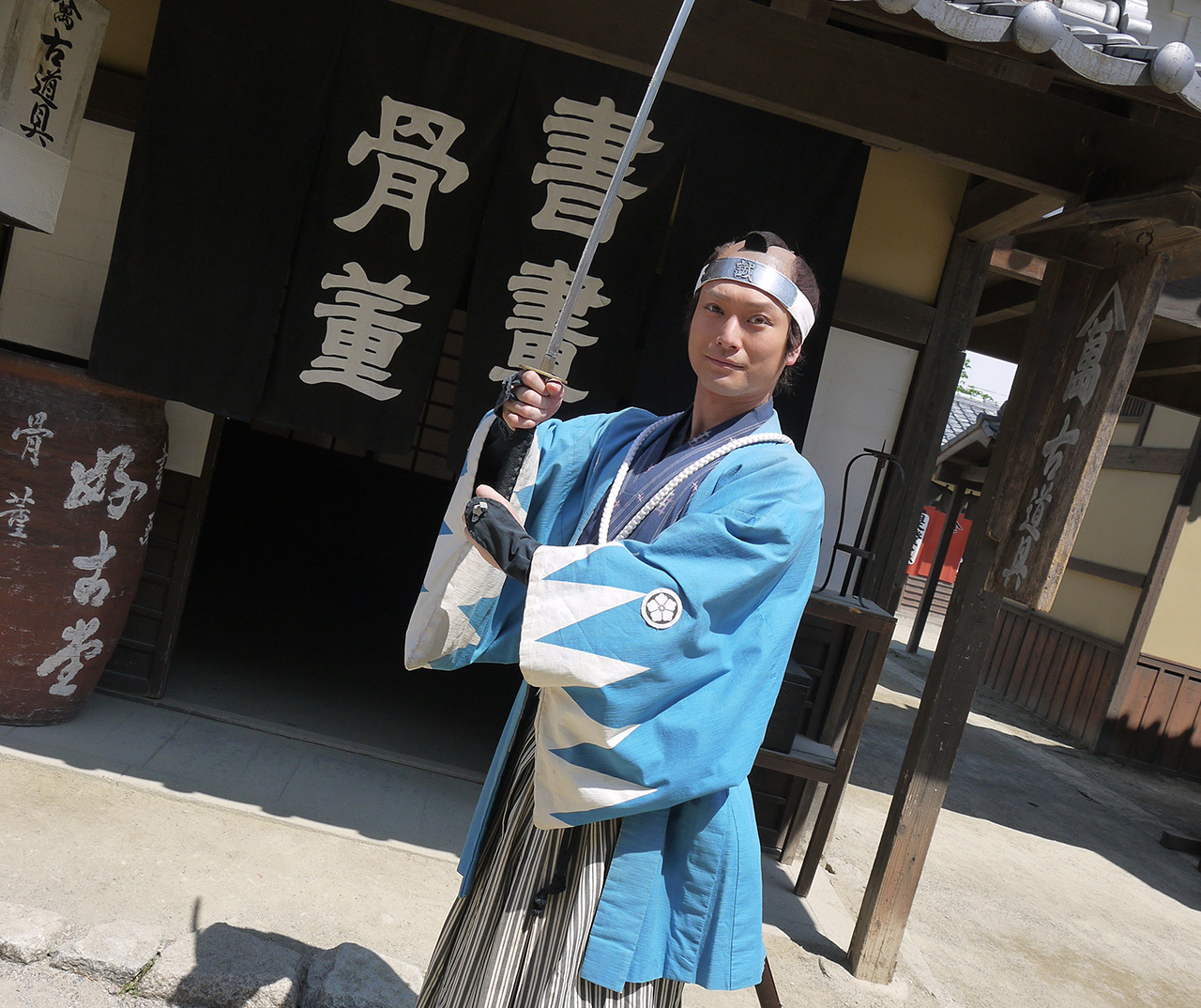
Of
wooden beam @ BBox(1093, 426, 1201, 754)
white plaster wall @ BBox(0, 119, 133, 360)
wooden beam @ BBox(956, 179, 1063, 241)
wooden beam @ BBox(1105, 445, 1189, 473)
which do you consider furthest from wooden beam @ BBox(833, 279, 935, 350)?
wooden beam @ BBox(1093, 426, 1201, 754)

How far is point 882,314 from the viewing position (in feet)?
16.0

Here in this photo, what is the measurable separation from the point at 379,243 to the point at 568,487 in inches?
96.6

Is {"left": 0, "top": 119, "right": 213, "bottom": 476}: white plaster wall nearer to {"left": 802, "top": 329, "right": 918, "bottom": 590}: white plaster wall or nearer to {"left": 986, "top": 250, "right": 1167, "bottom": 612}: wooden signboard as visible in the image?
{"left": 802, "top": 329, "right": 918, "bottom": 590}: white plaster wall

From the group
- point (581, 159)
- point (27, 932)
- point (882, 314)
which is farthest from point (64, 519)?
point (882, 314)

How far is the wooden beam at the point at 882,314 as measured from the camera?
4.84 metres

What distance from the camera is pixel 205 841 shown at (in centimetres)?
390

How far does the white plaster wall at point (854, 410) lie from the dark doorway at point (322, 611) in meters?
2.67

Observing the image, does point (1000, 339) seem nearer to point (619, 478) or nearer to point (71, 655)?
point (619, 478)

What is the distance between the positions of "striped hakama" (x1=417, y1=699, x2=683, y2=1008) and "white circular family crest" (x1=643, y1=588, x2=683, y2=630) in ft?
1.66

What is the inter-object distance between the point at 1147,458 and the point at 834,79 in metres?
10.8

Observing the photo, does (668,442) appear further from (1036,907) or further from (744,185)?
(1036,907)

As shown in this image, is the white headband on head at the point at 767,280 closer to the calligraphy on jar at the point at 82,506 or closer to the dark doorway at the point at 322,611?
the calligraphy on jar at the point at 82,506

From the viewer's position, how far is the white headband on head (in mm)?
2006

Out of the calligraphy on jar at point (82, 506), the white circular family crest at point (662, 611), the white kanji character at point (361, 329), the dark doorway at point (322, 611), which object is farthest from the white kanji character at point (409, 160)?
the white circular family crest at point (662, 611)
